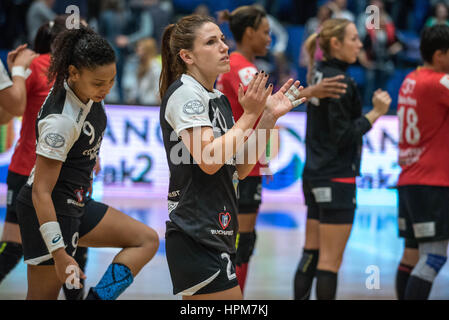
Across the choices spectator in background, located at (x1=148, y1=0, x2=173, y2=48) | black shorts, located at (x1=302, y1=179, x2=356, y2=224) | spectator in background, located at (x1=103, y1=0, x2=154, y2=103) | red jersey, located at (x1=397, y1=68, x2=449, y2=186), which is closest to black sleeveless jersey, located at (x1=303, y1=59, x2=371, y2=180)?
black shorts, located at (x1=302, y1=179, x2=356, y2=224)

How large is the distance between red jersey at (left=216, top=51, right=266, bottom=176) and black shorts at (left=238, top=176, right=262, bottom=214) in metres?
0.06

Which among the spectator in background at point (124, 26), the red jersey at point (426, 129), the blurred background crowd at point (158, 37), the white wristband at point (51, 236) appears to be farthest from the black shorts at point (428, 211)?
the spectator in background at point (124, 26)

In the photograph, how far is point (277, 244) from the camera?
7547mm

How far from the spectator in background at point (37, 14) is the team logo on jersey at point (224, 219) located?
9.42m

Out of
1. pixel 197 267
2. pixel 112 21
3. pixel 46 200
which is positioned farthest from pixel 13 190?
pixel 112 21

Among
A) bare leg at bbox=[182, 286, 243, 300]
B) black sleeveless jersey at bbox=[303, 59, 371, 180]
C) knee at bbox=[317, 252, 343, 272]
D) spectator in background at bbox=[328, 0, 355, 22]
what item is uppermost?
spectator in background at bbox=[328, 0, 355, 22]

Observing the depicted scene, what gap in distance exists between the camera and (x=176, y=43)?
3.08 m

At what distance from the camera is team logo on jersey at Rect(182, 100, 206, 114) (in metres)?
2.77

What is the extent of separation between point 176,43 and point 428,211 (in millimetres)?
2487

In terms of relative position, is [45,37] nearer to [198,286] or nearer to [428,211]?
[198,286]

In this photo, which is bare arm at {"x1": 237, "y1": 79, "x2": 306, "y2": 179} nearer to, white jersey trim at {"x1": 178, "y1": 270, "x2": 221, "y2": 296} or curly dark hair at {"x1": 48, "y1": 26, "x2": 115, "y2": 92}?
white jersey trim at {"x1": 178, "y1": 270, "x2": 221, "y2": 296}

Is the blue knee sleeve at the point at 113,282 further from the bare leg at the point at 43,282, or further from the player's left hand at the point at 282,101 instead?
the player's left hand at the point at 282,101

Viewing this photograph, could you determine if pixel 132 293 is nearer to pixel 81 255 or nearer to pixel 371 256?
pixel 81 255

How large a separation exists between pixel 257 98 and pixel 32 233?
1439mm
